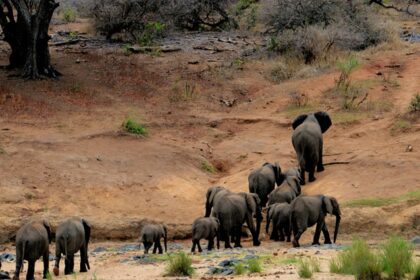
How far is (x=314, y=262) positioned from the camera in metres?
11.4

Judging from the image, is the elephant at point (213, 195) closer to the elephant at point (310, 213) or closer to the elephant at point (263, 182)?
the elephant at point (263, 182)

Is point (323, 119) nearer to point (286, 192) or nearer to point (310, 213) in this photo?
point (286, 192)

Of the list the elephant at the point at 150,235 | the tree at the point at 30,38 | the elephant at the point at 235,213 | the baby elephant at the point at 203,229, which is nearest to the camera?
the baby elephant at the point at 203,229

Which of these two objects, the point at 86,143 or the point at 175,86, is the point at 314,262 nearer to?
the point at 86,143

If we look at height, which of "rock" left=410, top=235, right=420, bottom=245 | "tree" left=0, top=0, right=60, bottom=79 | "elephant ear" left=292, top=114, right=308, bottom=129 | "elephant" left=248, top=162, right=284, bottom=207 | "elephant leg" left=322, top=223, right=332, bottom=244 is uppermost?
"tree" left=0, top=0, right=60, bottom=79

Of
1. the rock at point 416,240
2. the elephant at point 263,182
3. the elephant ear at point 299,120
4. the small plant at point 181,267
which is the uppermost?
the elephant ear at point 299,120

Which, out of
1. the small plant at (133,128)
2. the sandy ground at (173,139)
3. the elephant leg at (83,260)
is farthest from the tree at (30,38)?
the elephant leg at (83,260)

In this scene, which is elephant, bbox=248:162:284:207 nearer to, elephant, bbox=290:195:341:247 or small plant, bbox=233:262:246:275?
elephant, bbox=290:195:341:247

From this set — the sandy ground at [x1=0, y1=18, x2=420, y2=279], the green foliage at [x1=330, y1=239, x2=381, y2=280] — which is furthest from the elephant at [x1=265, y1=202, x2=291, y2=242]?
the green foliage at [x1=330, y1=239, x2=381, y2=280]

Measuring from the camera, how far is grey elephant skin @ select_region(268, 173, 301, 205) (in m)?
17.4

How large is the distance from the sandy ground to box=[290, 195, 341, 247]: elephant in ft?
2.39

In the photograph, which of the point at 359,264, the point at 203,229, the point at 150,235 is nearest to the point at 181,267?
the point at 359,264

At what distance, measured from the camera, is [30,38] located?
2872 centimetres

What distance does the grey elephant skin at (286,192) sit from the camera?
57.1 feet
